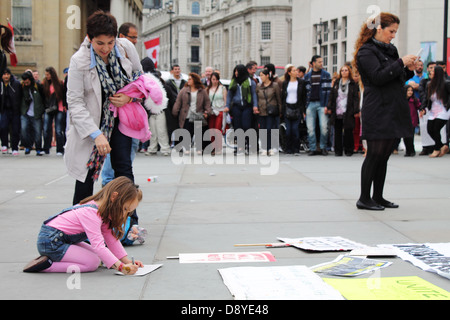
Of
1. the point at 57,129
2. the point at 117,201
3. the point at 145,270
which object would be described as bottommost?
the point at 145,270

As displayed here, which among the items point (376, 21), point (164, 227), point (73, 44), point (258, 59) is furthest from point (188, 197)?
point (258, 59)

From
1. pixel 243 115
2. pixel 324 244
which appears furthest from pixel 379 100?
pixel 243 115

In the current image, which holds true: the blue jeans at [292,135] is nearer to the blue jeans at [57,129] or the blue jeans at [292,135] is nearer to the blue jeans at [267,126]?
the blue jeans at [267,126]

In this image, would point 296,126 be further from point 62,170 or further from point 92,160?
point 92,160

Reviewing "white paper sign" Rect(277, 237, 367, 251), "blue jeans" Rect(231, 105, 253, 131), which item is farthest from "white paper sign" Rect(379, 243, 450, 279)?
"blue jeans" Rect(231, 105, 253, 131)

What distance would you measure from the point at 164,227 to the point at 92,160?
1.34 meters

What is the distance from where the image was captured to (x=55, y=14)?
36.2 meters

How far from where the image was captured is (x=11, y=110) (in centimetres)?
1500

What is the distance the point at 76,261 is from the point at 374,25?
4147 mm

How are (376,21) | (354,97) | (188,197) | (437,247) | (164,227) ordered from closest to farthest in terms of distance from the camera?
(437,247) < (164,227) < (376,21) < (188,197) < (354,97)

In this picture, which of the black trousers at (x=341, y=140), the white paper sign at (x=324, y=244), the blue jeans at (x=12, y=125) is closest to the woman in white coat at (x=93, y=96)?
the white paper sign at (x=324, y=244)

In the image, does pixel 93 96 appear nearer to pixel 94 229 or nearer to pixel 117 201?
pixel 117 201

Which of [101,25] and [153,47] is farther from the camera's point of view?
[153,47]

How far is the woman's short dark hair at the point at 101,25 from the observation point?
194 inches
